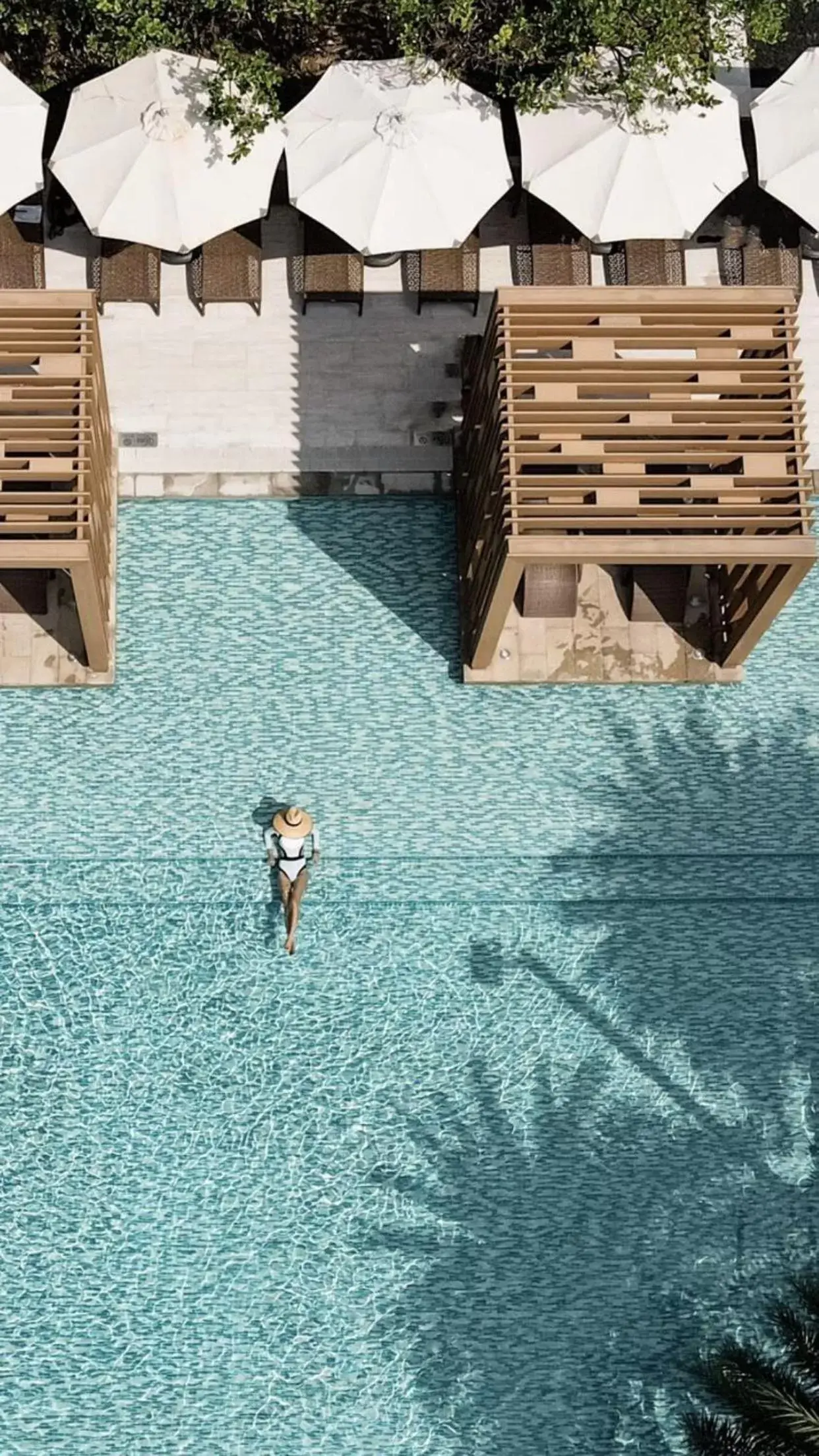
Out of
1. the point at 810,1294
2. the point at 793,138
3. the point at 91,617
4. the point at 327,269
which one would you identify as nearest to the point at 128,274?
the point at 327,269

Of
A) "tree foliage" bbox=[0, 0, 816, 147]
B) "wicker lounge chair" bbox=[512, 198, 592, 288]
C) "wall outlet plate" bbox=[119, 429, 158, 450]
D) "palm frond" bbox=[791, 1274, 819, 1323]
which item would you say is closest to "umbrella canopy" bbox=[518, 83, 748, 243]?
"tree foliage" bbox=[0, 0, 816, 147]

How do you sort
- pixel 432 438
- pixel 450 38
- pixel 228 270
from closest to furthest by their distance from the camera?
pixel 450 38, pixel 228 270, pixel 432 438

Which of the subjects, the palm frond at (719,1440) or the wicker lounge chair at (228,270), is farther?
the wicker lounge chair at (228,270)

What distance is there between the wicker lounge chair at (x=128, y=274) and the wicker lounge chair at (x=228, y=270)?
38 cm

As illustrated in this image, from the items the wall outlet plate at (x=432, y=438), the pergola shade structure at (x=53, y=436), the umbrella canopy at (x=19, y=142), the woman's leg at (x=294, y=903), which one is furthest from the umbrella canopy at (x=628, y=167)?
the woman's leg at (x=294, y=903)

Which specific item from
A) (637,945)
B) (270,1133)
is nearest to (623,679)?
(637,945)

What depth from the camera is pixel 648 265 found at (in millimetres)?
14055

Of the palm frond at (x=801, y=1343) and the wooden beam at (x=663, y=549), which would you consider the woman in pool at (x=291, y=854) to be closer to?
the wooden beam at (x=663, y=549)

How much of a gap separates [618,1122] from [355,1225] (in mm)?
2286

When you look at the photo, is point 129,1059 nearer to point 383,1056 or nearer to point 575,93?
point 383,1056

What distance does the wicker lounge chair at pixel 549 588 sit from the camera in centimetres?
1308

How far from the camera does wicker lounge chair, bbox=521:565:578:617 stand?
42.9 ft

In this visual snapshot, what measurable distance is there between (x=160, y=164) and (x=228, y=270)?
118 cm

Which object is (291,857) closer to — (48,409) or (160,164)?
(48,409)
